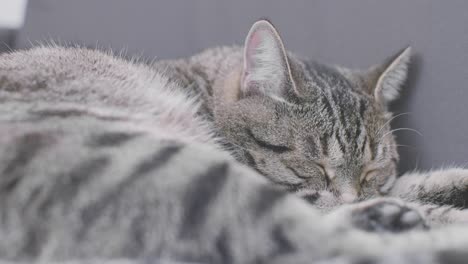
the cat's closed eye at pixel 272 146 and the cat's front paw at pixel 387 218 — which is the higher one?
the cat's front paw at pixel 387 218

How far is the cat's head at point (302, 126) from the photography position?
1.51 m

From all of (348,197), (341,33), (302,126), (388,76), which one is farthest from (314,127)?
Result: (341,33)

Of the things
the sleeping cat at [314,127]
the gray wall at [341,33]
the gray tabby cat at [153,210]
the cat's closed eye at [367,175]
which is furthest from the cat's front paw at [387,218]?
the gray wall at [341,33]

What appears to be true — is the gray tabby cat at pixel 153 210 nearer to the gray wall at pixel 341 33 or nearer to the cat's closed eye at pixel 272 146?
the cat's closed eye at pixel 272 146

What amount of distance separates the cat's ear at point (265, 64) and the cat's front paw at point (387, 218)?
51 cm

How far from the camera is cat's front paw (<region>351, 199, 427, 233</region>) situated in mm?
1099

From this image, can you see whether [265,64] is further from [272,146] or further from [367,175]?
[367,175]

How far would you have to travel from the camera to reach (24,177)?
1007 millimetres

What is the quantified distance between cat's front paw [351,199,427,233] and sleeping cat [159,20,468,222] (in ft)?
1.00

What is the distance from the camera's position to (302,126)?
5.00ft

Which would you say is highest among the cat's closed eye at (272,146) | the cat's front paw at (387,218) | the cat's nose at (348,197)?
the cat's front paw at (387,218)

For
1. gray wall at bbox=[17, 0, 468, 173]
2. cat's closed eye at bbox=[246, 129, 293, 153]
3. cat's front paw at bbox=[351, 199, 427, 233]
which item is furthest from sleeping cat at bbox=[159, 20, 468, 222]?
cat's front paw at bbox=[351, 199, 427, 233]

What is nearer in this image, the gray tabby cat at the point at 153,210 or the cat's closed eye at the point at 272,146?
the gray tabby cat at the point at 153,210

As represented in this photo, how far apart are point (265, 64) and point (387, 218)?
0.62 meters
